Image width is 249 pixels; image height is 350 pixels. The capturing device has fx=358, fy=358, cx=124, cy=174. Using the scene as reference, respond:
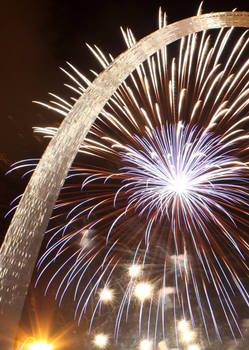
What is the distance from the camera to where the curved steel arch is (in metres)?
3.69

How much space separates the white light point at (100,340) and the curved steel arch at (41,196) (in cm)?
2065

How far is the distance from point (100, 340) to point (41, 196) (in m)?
22.2

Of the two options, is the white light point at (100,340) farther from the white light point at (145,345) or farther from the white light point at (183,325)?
the white light point at (183,325)

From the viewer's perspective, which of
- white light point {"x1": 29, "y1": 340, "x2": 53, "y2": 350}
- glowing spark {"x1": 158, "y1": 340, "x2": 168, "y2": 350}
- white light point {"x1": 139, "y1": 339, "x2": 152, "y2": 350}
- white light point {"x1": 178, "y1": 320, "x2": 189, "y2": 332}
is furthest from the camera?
white light point {"x1": 178, "y1": 320, "x2": 189, "y2": 332}

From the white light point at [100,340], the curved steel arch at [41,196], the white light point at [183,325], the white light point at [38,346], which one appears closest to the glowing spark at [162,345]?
the white light point at [183,325]

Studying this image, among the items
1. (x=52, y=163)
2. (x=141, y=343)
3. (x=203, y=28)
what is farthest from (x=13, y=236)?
(x=141, y=343)

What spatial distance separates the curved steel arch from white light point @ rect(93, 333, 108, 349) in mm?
20652

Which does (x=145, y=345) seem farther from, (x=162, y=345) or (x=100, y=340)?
(x=100, y=340)

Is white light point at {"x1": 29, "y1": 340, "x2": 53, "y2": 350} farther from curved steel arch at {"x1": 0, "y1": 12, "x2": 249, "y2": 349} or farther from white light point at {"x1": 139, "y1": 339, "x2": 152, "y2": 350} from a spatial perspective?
white light point at {"x1": 139, "y1": 339, "x2": 152, "y2": 350}

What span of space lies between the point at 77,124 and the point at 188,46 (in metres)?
7.34

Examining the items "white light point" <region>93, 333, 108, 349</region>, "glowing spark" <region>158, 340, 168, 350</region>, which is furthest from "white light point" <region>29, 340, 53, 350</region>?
"glowing spark" <region>158, 340, 168, 350</region>

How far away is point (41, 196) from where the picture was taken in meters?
4.45

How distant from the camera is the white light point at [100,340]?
23.4 meters

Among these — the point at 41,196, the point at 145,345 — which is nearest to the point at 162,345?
the point at 145,345
